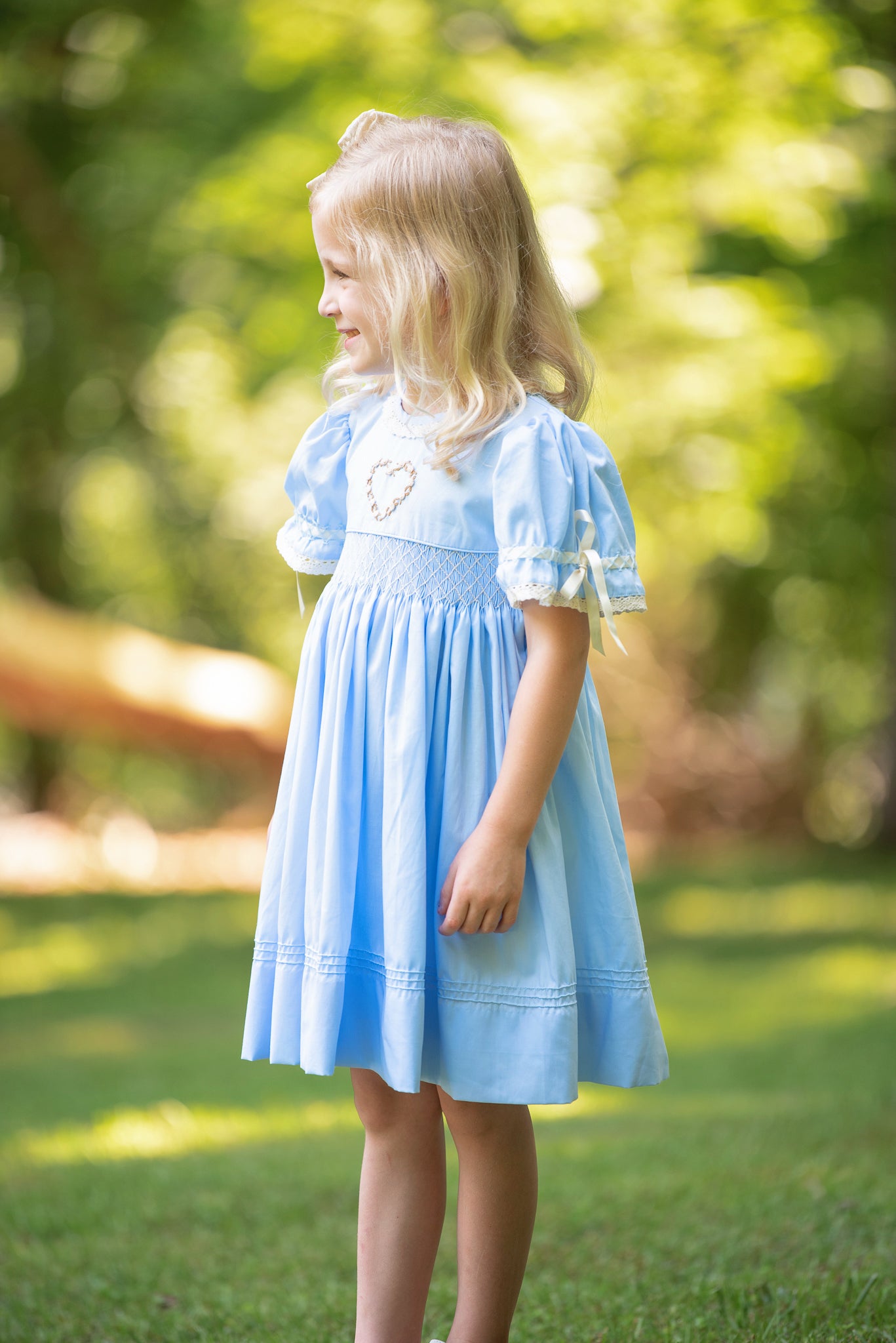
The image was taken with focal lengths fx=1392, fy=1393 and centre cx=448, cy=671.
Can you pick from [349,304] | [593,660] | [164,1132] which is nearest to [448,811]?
[349,304]

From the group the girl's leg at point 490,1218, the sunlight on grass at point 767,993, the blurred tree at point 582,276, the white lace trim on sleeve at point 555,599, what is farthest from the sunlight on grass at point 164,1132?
the blurred tree at point 582,276

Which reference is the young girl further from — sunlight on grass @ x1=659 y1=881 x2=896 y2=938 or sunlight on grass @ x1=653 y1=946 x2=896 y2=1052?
sunlight on grass @ x1=659 y1=881 x2=896 y2=938

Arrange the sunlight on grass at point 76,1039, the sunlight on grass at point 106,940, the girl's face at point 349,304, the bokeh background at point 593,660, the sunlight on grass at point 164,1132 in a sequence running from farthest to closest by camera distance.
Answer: the sunlight on grass at point 106,940, the sunlight on grass at point 76,1039, the sunlight on grass at point 164,1132, the bokeh background at point 593,660, the girl's face at point 349,304

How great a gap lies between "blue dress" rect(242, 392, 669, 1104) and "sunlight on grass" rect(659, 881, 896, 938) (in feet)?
17.5

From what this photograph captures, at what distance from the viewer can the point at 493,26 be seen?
749 centimetres

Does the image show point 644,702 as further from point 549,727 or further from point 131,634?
point 549,727

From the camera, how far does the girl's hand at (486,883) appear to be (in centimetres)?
180

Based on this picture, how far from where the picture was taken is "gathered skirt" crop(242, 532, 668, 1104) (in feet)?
6.02

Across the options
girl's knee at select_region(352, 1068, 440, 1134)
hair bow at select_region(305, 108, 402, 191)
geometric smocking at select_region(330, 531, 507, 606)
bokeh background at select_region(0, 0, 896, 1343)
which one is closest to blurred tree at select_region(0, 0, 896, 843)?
bokeh background at select_region(0, 0, 896, 1343)

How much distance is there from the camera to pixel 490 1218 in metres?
1.93

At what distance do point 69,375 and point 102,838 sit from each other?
3581 mm

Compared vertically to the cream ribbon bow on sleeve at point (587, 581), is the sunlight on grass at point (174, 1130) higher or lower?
lower

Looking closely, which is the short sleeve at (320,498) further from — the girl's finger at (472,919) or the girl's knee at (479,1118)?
the girl's knee at (479,1118)

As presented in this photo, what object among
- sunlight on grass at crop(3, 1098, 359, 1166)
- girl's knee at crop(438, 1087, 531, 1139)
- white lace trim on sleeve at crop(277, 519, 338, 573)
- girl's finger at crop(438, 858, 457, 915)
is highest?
white lace trim on sleeve at crop(277, 519, 338, 573)
